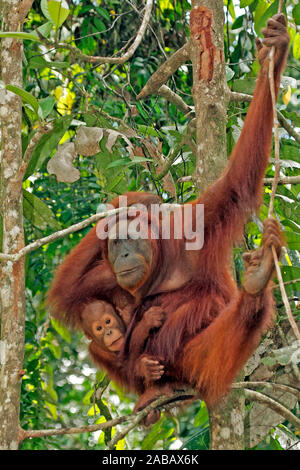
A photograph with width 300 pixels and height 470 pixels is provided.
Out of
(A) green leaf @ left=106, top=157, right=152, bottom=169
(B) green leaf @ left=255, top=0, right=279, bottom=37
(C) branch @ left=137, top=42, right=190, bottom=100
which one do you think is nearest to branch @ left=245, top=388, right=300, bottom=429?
(A) green leaf @ left=106, top=157, right=152, bottom=169

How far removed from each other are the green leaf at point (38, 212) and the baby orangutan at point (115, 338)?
600 millimetres

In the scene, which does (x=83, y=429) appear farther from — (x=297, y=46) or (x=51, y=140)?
(x=297, y=46)

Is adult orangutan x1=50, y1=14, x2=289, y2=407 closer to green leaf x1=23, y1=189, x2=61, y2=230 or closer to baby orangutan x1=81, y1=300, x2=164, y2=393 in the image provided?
baby orangutan x1=81, y1=300, x2=164, y2=393

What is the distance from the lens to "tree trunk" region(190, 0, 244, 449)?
110 inches

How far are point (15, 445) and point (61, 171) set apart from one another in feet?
4.67

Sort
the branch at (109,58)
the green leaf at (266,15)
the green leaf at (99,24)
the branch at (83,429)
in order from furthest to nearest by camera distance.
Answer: the green leaf at (99,24) < the green leaf at (266,15) < the branch at (109,58) < the branch at (83,429)

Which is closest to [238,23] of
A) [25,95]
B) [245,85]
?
[245,85]

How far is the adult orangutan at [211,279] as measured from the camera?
2547 mm

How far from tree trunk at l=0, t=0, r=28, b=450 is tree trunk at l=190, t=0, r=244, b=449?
83 cm

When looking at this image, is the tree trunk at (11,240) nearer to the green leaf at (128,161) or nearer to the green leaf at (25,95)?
the green leaf at (25,95)

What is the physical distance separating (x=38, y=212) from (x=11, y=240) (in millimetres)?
681

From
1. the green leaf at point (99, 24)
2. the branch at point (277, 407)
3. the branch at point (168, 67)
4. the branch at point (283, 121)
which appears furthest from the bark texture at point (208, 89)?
the green leaf at point (99, 24)

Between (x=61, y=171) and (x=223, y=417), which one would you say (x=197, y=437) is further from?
(x=61, y=171)

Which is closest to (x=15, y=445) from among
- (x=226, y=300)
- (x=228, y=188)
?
(x=226, y=300)
